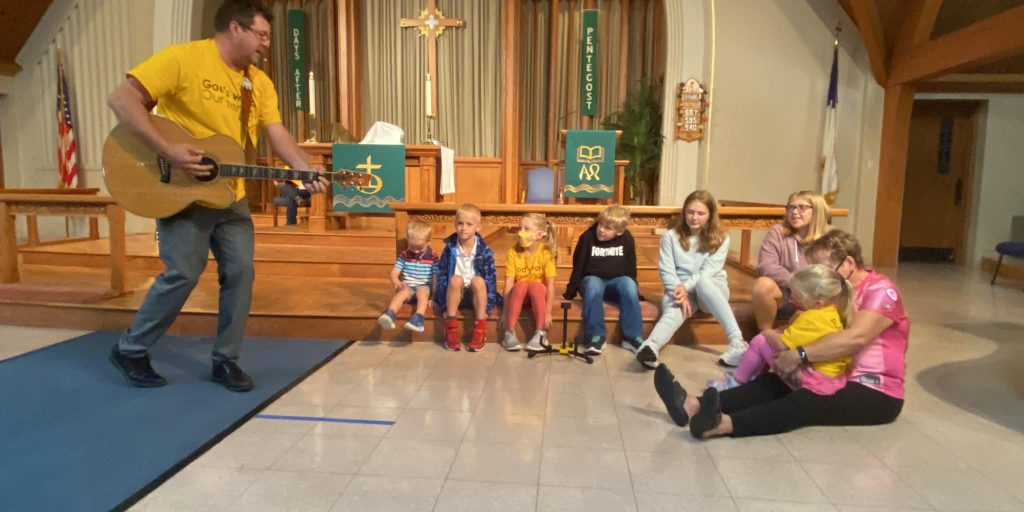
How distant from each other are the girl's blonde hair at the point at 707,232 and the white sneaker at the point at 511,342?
4.01 ft

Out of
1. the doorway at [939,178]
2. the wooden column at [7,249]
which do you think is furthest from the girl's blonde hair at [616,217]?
the doorway at [939,178]

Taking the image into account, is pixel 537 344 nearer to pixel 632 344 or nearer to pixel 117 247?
pixel 632 344

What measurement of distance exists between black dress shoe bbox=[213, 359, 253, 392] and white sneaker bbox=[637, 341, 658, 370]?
81.4 inches

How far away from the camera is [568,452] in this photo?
2.36 meters

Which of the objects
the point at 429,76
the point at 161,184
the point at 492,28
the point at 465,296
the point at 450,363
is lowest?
the point at 450,363

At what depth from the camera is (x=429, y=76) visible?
8.30m

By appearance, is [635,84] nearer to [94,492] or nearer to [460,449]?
[460,449]

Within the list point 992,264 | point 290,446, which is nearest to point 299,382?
point 290,446

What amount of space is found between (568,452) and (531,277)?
1640 millimetres

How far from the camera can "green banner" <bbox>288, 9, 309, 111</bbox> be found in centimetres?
938

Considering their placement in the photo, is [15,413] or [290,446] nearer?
[290,446]

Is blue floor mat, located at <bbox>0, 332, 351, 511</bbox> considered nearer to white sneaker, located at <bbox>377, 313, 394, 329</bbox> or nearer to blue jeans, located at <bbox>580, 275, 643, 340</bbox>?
white sneaker, located at <bbox>377, 313, 394, 329</bbox>

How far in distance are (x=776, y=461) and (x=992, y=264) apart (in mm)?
7574

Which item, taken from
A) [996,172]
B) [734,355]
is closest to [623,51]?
[996,172]
